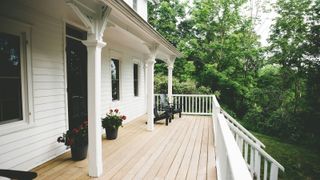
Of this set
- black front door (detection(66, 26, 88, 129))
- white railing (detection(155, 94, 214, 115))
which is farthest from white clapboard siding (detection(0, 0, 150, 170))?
white railing (detection(155, 94, 214, 115))

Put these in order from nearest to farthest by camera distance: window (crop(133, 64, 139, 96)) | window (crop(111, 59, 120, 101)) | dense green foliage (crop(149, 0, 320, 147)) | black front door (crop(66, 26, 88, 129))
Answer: black front door (crop(66, 26, 88, 129)), window (crop(111, 59, 120, 101)), window (crop(133, 64, 139, 96)), dense green foliage (crop(149, 0, 320, 147))

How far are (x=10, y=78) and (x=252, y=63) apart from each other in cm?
1477

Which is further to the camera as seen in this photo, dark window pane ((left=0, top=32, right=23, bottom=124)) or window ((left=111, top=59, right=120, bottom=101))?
window ((left=111, top=59, right=120, bottom=101))

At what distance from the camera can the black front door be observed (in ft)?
14.1

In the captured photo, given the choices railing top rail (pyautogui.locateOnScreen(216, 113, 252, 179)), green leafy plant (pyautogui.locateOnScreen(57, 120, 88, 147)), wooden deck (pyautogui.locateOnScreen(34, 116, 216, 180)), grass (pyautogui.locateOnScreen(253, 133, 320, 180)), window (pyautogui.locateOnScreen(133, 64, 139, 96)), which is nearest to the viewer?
railing top rail (pyautogui.locateOnScreen(216, 113, 252, 179))

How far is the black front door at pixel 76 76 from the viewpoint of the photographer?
4.31 metres

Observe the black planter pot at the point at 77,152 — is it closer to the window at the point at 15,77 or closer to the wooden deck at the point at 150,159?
the wooden deck at the point at 150,159

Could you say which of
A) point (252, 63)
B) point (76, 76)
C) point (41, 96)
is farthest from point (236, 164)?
point (252, 63)

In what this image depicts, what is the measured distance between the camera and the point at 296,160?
8.48m

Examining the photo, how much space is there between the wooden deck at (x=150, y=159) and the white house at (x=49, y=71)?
13.1 inches

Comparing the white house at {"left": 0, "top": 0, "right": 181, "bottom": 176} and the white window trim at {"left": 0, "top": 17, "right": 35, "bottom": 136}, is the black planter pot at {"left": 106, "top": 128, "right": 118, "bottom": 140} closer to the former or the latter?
the white house at {"left": 0, "top": 0, "right": 181, "bottom": 176}

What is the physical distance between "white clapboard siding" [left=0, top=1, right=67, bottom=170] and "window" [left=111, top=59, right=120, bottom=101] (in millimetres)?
2399

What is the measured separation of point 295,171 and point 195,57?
9202mm

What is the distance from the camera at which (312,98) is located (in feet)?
34.7
